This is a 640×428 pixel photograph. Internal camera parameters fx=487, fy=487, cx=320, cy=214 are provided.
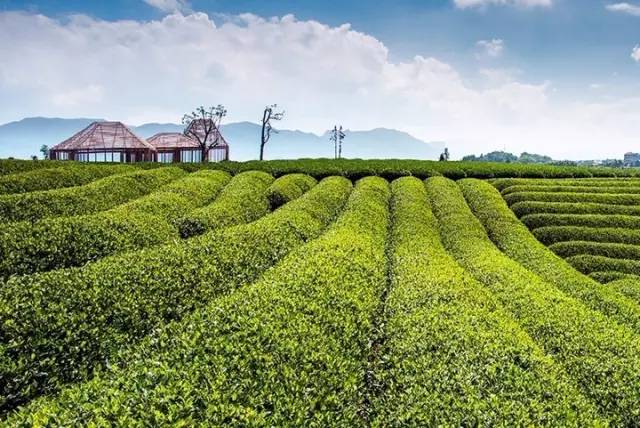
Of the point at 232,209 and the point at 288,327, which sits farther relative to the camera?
the point at 232,209

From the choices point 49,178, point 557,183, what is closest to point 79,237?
point 49,178


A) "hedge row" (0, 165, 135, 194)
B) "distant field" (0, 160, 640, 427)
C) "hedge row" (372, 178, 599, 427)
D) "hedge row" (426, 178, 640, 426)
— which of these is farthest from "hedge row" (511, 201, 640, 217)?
"hedge row" (0, 165, 135, 194)

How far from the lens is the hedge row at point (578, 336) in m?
8.23

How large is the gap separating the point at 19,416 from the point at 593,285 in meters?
16.5

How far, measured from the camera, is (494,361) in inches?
295

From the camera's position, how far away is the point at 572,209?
1120 inches

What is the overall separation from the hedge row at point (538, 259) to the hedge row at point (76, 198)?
57.1ft

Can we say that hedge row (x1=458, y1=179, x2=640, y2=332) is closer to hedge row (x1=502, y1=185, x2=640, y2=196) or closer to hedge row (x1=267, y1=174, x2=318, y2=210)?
hedge row (x1=502, y1=185, x2=640, y2=196)

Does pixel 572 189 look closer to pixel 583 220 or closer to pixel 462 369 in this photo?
pixel 583 220

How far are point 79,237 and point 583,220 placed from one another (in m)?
24.6

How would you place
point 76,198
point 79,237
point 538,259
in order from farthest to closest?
point 538,259
point 76,198
point 79,237

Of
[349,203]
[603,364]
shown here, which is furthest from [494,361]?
[349,203]

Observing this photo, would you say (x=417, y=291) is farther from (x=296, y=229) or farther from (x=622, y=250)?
(x=622, y=250)

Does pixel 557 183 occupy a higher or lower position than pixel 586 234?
higher
